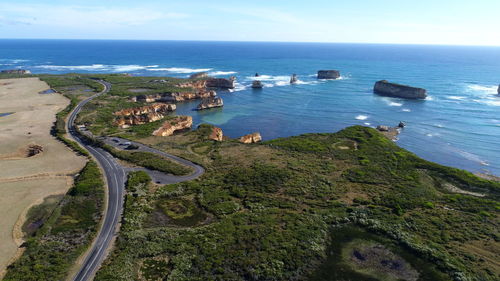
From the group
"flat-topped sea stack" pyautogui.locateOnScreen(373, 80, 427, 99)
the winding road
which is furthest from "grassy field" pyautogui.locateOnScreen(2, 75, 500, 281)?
"flat-topped sea stack" pyautogui.locateOnScreen(373, 80, 427, 99)

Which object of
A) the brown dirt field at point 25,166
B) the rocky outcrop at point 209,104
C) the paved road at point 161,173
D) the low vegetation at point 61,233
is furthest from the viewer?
the rocky outcrop at point 209,104

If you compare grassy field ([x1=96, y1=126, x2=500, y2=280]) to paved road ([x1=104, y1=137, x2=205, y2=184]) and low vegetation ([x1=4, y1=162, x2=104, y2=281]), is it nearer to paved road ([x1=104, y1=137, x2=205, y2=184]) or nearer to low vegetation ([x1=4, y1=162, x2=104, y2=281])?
paved road ([x1=104, y1=137, x2=205, y2=184])

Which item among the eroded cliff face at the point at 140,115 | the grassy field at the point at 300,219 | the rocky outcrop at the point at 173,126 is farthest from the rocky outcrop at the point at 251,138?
the eroded cliff face at the point at 140,115

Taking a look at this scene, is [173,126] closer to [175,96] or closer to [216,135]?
[216,135]

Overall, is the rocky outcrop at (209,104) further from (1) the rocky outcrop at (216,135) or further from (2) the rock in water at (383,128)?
(2) the rock in water at (383,128)

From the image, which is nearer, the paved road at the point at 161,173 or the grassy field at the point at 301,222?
the grassy field at the point at 301,222

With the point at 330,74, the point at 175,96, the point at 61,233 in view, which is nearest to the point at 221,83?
the point at 175,96

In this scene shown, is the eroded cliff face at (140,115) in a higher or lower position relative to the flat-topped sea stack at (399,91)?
lower
